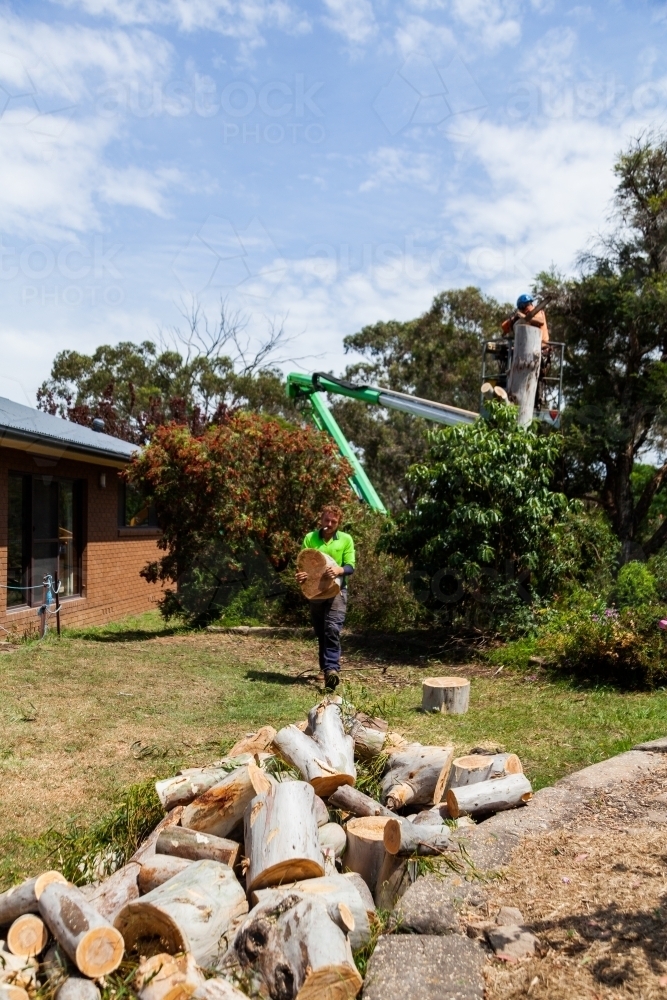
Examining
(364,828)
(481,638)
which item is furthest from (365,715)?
(481,638)

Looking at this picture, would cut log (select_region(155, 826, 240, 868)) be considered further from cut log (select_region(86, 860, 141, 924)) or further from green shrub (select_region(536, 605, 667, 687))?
green shrub (select_region(536, 605, 667, 687))

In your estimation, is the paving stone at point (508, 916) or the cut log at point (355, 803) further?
the cut log at point (355, 803)

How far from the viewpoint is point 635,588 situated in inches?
432

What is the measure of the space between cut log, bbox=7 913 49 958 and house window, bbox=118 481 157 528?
47.5 ft

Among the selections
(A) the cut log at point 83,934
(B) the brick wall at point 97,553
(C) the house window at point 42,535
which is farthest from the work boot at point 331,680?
(C) the house window at point 42,535

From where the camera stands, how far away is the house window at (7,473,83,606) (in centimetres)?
1314

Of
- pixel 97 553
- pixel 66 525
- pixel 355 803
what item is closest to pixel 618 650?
pixel 355 803

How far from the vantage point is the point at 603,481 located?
1861 cm

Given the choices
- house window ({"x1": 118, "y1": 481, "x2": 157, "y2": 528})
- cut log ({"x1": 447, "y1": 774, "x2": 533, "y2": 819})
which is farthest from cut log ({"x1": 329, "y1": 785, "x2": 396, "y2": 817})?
house window ({"x1": 118, "y1": 481, "x2": 157, "y2": 528})

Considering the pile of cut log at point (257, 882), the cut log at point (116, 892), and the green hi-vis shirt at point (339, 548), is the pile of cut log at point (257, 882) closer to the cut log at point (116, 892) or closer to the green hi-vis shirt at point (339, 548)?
the cut log at point (116, 892)

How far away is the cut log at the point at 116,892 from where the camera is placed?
12.3 feet

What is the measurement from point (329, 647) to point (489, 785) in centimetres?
399

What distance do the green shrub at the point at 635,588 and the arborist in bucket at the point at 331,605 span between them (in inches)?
149

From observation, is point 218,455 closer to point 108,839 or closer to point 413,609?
point 413,609
